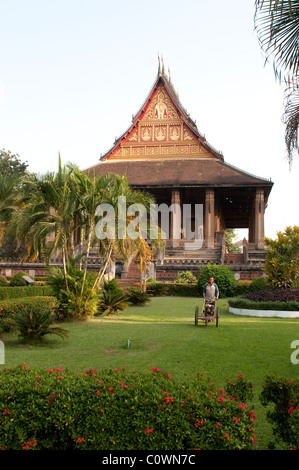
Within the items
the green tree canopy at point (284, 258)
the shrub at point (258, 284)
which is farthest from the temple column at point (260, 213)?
the green tree canopy at point (284, 258)

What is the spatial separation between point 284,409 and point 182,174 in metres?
25.7

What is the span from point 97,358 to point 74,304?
455cm

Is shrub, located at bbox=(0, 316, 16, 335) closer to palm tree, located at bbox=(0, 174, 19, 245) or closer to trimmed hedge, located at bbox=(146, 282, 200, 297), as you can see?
palm tree, located at bbox=(0, 174, 19, 245)

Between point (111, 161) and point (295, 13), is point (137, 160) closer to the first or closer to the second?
point (111, 161)

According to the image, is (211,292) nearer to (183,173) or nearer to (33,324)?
(33,324)

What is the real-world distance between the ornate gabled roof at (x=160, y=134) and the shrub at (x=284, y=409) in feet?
90.9

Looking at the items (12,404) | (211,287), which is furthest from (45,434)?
(211,287)

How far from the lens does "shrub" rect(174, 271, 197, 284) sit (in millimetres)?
22234

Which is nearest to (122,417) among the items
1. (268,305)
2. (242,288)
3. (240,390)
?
(240,390)

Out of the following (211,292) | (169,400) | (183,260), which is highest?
(183,260)

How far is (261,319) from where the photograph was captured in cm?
1250

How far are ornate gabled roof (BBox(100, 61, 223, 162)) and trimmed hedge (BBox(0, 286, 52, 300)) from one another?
19.2m

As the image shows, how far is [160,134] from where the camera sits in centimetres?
3155

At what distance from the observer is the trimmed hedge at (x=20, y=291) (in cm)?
1266
